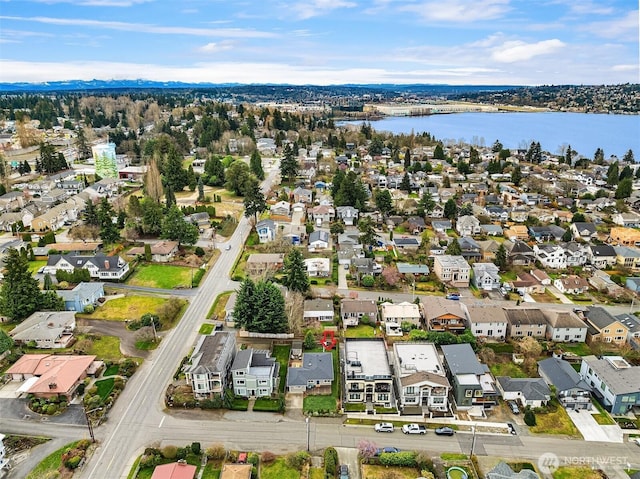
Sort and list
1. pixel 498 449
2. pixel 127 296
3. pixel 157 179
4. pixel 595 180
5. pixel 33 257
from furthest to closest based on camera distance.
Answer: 1. pixel 595 180
2. pixel 157 179
3. pixel 33 257
4. pixel 127 296
5. pixel 498 449

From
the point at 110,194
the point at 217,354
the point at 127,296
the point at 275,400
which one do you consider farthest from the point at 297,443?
the point at 110,194

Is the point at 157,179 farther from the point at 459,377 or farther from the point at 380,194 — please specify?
the point at 459,377

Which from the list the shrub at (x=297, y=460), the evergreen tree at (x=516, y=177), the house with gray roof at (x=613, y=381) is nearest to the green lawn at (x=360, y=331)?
the shrub at (x=297, y=460)

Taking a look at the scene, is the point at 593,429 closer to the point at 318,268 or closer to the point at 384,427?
the point at 384,427

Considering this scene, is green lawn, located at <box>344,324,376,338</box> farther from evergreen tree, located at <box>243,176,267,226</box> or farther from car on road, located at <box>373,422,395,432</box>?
evergreen tree, located at <box>243,176,267,226</box>

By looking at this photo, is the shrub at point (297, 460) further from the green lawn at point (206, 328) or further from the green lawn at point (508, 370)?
the green lawn at point (508, 370)

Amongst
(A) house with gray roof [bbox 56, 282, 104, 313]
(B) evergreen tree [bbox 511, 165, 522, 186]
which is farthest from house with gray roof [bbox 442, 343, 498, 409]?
(B) evergreen tree [bbox 511, 165, 522, 186]
